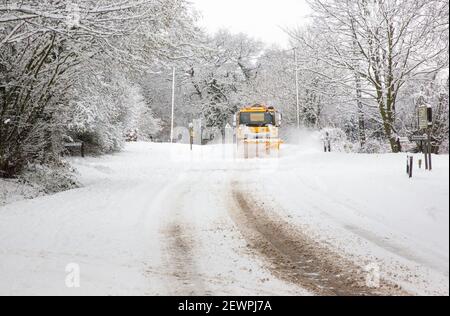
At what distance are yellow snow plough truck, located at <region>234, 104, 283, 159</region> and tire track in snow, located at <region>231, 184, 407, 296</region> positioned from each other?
588 inches

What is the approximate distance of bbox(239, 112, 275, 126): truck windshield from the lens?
25938 mm

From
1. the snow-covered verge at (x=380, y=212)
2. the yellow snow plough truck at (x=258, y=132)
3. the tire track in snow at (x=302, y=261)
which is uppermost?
the yellow snow plough truck at (x=258, y=132)

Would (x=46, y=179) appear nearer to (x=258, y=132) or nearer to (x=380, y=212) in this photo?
(x=380, y=212)

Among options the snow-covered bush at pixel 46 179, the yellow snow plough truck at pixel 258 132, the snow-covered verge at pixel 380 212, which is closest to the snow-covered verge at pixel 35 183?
the snow-covered bush at pixel 46 179

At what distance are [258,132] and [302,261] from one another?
63.3 feet

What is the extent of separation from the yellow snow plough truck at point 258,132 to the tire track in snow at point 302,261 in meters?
Answer: 14.9

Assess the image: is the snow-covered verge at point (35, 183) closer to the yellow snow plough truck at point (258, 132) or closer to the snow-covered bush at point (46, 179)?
the snow-covered bush at point (46, 179)

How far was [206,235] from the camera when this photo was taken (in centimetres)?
720

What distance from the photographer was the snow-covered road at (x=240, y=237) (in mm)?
4777

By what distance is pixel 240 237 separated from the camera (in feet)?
23.2

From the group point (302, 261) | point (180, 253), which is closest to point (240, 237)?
point (180, 253)

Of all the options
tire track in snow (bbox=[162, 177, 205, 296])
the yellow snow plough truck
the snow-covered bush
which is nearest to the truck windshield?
the yellow snow plough truck

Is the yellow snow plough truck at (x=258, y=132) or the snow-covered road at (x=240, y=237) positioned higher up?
the yellow snow plough truck at (x=258, y=132)
